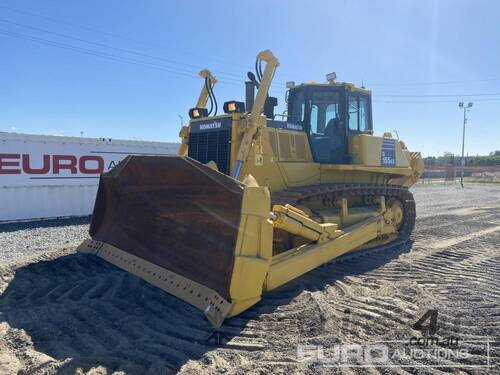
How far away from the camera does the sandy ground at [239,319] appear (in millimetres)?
3221

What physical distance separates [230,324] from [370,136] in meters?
5.10

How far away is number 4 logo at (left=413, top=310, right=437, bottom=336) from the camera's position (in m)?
3.87

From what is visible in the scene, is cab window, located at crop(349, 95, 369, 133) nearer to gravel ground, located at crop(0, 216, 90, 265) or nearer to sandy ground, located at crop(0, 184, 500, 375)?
sandy ground, located at crop(0, 184, 500, 375)

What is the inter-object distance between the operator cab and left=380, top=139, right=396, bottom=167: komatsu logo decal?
3.28 feet

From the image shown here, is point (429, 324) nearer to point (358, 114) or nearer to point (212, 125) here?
point (212, 125)

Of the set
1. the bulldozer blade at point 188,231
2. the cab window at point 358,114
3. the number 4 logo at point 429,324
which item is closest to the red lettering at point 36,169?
the bulldozer blade at point 188,231

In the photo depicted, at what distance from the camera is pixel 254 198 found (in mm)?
4156

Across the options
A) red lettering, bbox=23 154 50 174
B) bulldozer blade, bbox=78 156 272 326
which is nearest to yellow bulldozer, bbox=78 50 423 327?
bulldozer blade, bbox=78 156 272 326

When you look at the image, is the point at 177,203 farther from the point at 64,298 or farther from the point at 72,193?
the point at 72,193

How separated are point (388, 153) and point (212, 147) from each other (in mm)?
3922

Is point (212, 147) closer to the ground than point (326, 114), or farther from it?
closer to the ground

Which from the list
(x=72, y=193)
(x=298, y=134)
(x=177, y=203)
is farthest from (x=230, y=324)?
(x=72, y=193)

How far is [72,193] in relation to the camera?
38.9 feet

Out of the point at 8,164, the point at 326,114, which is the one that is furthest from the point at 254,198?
the point at 8,164
